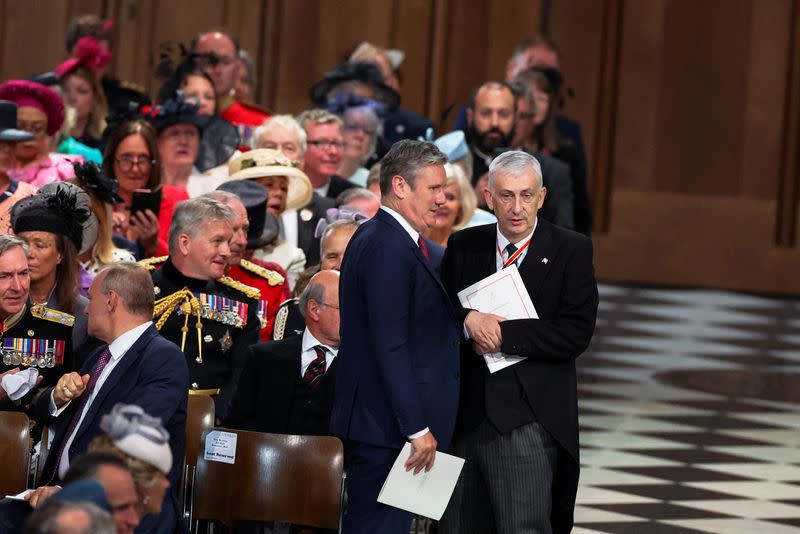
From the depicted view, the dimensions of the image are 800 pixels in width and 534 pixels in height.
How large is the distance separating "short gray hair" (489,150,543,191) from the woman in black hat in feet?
7.78

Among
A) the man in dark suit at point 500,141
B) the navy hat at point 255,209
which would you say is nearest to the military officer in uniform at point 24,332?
the navy hat at point 255,209

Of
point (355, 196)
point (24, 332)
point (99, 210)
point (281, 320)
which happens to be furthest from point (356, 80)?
point (24, 332)

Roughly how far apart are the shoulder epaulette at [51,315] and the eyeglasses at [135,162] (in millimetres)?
1906

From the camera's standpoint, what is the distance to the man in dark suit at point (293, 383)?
17.6 ft

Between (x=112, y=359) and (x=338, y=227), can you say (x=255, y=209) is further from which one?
(x=112, y=359)

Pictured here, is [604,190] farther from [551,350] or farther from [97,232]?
[551,350]

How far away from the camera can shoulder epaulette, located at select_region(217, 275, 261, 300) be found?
5.89 m

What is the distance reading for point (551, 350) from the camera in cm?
498

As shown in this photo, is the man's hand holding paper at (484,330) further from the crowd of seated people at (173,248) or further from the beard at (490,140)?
the beard at (490,140)

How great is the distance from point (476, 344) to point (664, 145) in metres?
10.4

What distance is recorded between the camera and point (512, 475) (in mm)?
4988

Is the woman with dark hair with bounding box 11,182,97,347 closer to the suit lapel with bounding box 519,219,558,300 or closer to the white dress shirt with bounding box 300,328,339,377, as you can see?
the white dress shirt with bounding box 300,328,339,377


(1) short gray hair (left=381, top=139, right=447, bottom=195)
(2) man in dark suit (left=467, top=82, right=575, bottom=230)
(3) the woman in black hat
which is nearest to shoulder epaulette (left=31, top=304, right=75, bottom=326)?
(3) the woman in black hat

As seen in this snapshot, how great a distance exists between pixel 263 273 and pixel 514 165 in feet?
5.47
